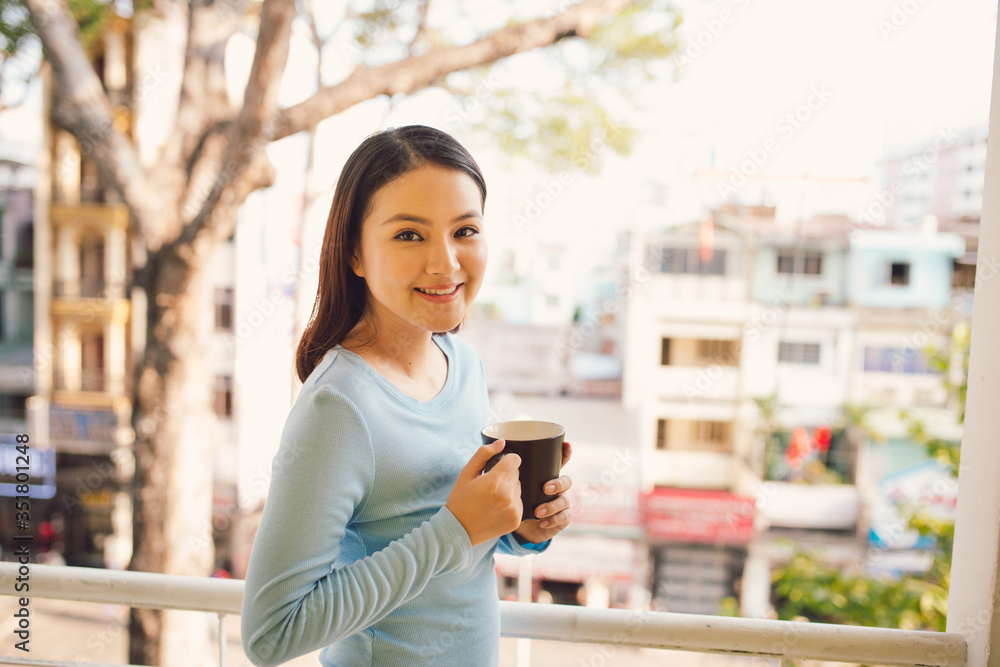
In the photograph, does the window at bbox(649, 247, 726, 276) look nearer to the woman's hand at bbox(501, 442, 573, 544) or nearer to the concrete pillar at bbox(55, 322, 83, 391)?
the concrete pillar at bbox(55, 322, 83, 391)

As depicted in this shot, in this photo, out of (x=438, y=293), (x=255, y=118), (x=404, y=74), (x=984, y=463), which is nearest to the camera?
(x=438, y=293)

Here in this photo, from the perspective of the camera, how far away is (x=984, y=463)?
0.81 m

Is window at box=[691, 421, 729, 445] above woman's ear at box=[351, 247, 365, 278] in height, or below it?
below

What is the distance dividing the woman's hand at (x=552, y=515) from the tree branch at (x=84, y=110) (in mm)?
2910

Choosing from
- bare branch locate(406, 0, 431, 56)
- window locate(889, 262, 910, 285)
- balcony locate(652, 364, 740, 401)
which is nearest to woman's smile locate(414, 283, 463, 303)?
bare branch locate(406, 0, 431, 56)

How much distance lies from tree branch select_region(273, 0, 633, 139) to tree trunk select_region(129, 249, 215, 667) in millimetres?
822

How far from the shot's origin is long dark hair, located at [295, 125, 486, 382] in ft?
2.07

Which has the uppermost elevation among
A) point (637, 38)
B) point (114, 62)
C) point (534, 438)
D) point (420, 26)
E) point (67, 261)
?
point (114, 62)

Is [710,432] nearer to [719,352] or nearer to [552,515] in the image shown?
[719,352]

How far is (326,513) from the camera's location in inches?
21.3

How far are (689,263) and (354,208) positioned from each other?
790 cm

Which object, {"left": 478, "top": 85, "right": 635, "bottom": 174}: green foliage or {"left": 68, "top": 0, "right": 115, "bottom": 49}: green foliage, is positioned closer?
{"left": 68, "top": 0, "right": 115, "bottom": 49}: green foliage

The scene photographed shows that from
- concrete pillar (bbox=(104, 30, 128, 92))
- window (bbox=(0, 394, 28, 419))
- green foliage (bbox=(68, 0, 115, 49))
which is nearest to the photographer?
green foliage (bbox=(68, 0, 115, 49))

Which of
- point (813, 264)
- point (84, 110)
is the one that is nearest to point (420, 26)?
point (84, 110)
